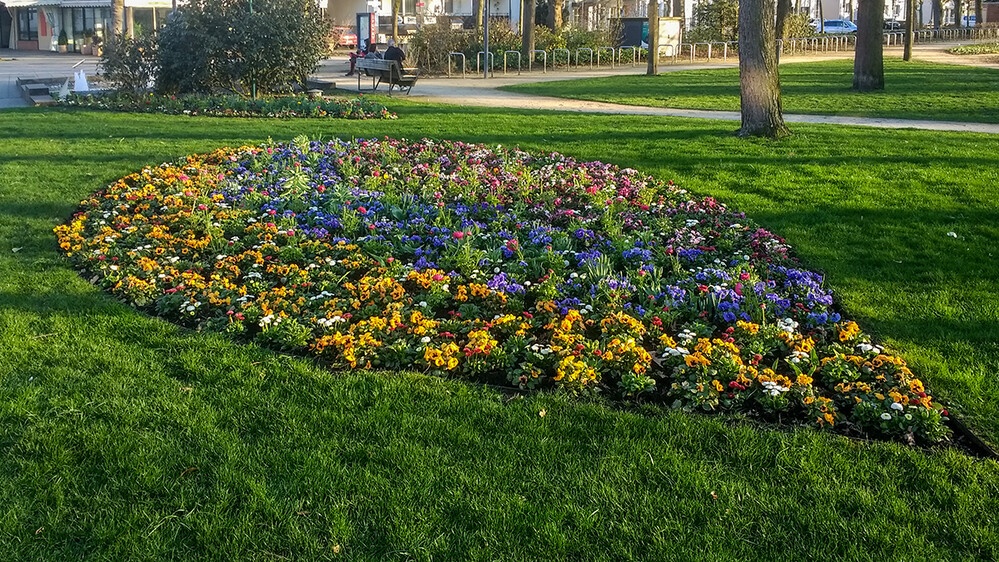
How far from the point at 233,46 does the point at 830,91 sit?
42.9ft

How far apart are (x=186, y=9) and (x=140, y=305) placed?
14441 millimetres

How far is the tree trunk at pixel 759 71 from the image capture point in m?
11.8

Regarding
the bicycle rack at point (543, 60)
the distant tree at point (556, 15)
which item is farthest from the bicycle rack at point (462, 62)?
the distant tree at point (556, 15)

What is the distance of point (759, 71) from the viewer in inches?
469

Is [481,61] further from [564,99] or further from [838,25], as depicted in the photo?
[838,25]

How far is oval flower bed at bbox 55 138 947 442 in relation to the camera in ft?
14.4

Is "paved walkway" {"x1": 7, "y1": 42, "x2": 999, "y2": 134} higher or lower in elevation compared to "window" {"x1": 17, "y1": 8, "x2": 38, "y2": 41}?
lower

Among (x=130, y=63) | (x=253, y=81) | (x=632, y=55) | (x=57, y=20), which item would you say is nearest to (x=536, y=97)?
(x=253, y=81)

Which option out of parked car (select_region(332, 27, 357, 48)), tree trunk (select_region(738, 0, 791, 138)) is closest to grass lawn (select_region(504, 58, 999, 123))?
tree trunk (select_region(738, 0, 791, 138))

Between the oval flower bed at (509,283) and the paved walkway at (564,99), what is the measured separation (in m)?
7.58

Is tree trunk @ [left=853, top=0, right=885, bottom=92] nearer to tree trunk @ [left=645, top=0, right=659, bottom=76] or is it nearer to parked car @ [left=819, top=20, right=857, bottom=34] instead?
tree trunk @ [left=645, top=0, right=659, bottom=76]

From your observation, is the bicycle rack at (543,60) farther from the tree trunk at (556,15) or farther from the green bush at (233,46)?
the green bush at (233,46)

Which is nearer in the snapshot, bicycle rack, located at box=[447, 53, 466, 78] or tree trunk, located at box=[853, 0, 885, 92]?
tree trunk, located at box=[853, 0, 885, 92]

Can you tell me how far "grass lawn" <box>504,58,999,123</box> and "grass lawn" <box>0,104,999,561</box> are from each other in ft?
39.8
